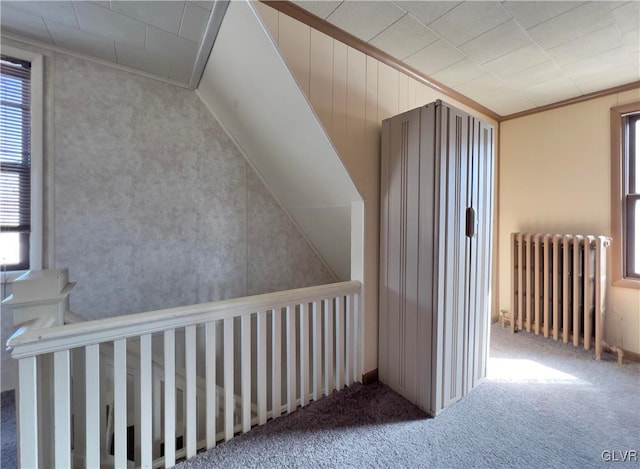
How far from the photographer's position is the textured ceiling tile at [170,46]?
1640 millimetres

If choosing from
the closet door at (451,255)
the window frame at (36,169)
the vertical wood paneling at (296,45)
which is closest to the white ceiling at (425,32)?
the vertical wood paneling at (296,45)

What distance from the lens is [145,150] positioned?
2.11 meters

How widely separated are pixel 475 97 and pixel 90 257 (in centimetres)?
352

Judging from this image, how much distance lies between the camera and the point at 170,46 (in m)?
1.76

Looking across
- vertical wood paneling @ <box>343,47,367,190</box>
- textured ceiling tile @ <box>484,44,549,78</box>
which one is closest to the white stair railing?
vertical wood paneling @ <box>343,47,367,190</box>

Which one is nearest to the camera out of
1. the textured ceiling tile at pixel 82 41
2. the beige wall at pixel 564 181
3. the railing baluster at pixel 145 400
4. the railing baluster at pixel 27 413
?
the railing baluster at pixel 27 413

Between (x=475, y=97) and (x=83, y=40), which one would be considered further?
(x=475, y=97)

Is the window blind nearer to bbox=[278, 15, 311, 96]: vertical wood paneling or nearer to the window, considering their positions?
bbox=[278, 15, 311, 96]: vertical wood paneling

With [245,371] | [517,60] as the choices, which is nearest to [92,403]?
[245,371]

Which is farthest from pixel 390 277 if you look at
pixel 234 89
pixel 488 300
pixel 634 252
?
pixel 634 252

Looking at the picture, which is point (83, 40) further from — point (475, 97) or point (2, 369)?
point (475, 97)

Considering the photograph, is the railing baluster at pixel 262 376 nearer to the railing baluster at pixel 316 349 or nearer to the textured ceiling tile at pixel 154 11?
the railing baluster at pixel 316 349

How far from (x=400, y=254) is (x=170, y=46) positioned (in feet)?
6.50

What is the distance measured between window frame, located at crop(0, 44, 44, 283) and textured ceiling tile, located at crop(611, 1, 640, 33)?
343 cm
